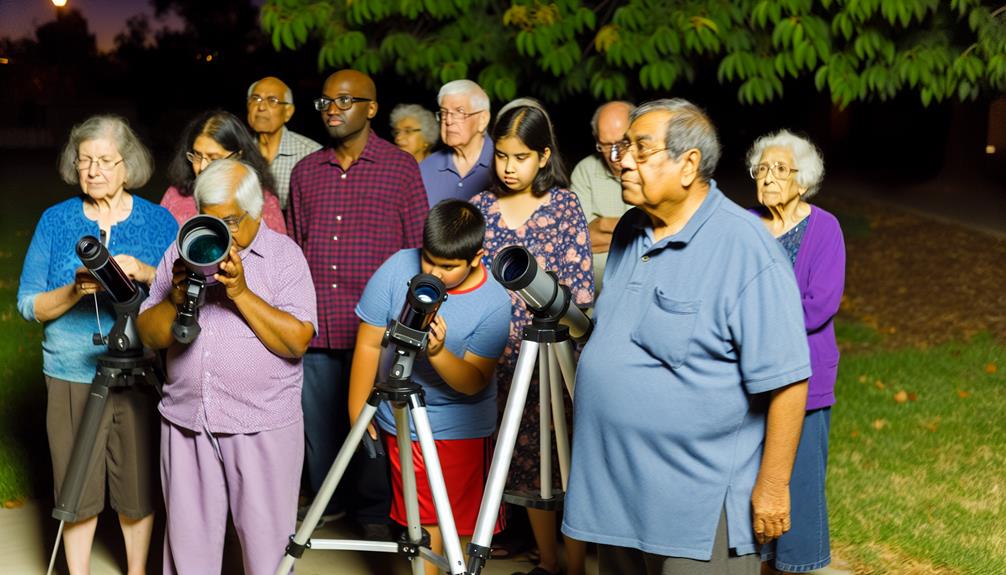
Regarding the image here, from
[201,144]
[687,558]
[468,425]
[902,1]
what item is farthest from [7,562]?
[902,1]

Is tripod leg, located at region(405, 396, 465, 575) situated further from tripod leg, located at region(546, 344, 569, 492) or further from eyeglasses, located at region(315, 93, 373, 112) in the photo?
eyeglasses, located at region(315, 93, 373, 112)

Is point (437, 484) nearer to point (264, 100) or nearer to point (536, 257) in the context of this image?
point (536, 257)

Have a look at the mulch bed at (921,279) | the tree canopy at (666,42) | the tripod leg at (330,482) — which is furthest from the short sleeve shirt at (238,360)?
the mulch bed at (921,279)

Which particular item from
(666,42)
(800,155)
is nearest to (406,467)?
(800,155)

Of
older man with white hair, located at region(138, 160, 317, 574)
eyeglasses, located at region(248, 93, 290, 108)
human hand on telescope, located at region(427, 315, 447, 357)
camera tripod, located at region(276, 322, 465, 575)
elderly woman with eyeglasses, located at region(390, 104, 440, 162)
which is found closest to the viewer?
camera tripod, located at region(276, 322, 465, 575)

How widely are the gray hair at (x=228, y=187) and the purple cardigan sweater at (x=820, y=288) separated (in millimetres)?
1882

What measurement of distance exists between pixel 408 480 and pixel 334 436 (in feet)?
6.16

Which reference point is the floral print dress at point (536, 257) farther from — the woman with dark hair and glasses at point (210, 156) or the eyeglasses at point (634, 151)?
the eyeglasses at point (634, 151)

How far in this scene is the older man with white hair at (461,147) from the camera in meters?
5.22

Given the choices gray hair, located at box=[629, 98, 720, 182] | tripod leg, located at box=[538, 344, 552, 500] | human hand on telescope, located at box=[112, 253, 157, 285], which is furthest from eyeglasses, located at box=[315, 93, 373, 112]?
gray hair, located at box=[629, 98, 720, 182]

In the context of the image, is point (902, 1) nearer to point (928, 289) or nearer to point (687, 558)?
point (687, 558)

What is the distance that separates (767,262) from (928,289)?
35.0ft

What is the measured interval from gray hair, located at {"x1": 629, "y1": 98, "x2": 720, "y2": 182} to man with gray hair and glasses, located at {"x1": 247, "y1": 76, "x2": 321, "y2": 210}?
315 centimetres

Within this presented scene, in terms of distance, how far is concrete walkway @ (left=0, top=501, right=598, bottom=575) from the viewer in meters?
4.61
